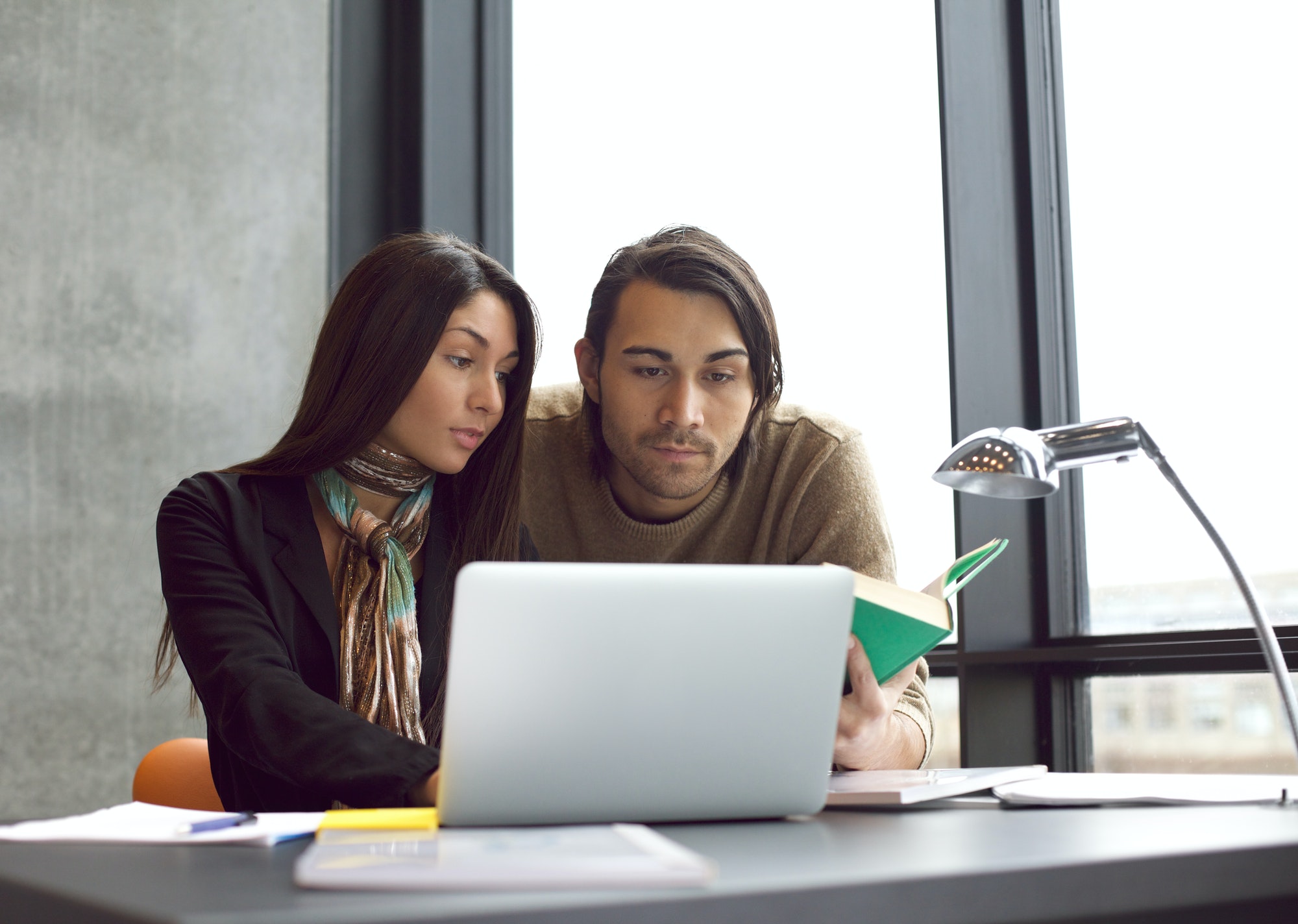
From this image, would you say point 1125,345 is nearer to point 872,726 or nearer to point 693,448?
point 693,448

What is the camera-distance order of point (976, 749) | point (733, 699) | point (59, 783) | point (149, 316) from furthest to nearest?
point (149, 316) < point (59, 783) < point (976, 749) < point (733, 699)

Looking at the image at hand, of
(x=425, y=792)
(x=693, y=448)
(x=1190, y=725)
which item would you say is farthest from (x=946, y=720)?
(x=425, y=792)

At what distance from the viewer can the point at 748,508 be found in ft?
7.11

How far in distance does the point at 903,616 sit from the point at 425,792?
1.49 ft

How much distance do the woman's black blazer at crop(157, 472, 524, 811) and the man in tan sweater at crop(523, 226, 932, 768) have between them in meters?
0.36

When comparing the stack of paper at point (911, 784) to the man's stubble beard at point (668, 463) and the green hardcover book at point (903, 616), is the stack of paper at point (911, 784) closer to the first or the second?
the green hardcover book at point (903, 616)

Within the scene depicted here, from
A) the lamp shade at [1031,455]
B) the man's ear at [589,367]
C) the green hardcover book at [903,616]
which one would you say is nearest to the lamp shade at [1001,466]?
the lamp shade at [1031,455]

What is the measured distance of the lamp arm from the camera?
108cm

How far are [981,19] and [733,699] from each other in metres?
1.90

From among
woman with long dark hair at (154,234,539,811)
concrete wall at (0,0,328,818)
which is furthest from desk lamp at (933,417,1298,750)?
concrete wall at (0,0,328,818)

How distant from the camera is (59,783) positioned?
9.82ft

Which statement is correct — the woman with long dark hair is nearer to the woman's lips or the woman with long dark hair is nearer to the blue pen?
the woman's lips

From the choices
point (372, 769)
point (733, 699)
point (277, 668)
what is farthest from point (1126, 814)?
point (277, 668)

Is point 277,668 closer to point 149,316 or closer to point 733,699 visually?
point 733,699
